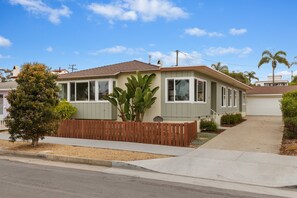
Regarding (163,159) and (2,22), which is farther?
(2,22)

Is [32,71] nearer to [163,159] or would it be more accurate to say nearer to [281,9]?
[163,159]

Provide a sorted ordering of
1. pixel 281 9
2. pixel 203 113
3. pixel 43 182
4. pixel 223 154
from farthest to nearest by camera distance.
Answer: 1. pixel 281 9
2. pixel 203 113
3. pixel 223 154
4. pixel 43 182

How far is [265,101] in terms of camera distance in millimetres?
34094

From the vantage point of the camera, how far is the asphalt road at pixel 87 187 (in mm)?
5535

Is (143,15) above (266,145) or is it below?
above

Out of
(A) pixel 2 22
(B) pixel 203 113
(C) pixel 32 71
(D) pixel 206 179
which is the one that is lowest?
(D) pixel 206 179

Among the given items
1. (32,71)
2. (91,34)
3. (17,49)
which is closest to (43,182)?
(32,71)

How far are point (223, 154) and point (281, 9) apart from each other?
13318 mm

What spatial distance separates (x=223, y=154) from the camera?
9.31 metres

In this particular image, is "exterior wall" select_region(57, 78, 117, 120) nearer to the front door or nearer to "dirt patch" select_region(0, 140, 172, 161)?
"dirt patch" select_region(0, 140, 172, 161)

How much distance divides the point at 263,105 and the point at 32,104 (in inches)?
1191

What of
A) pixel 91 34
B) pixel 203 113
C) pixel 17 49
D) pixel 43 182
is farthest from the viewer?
pixel 17 49

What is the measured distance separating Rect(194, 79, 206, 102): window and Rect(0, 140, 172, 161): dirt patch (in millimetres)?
6943

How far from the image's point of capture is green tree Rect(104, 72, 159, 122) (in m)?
15.1
